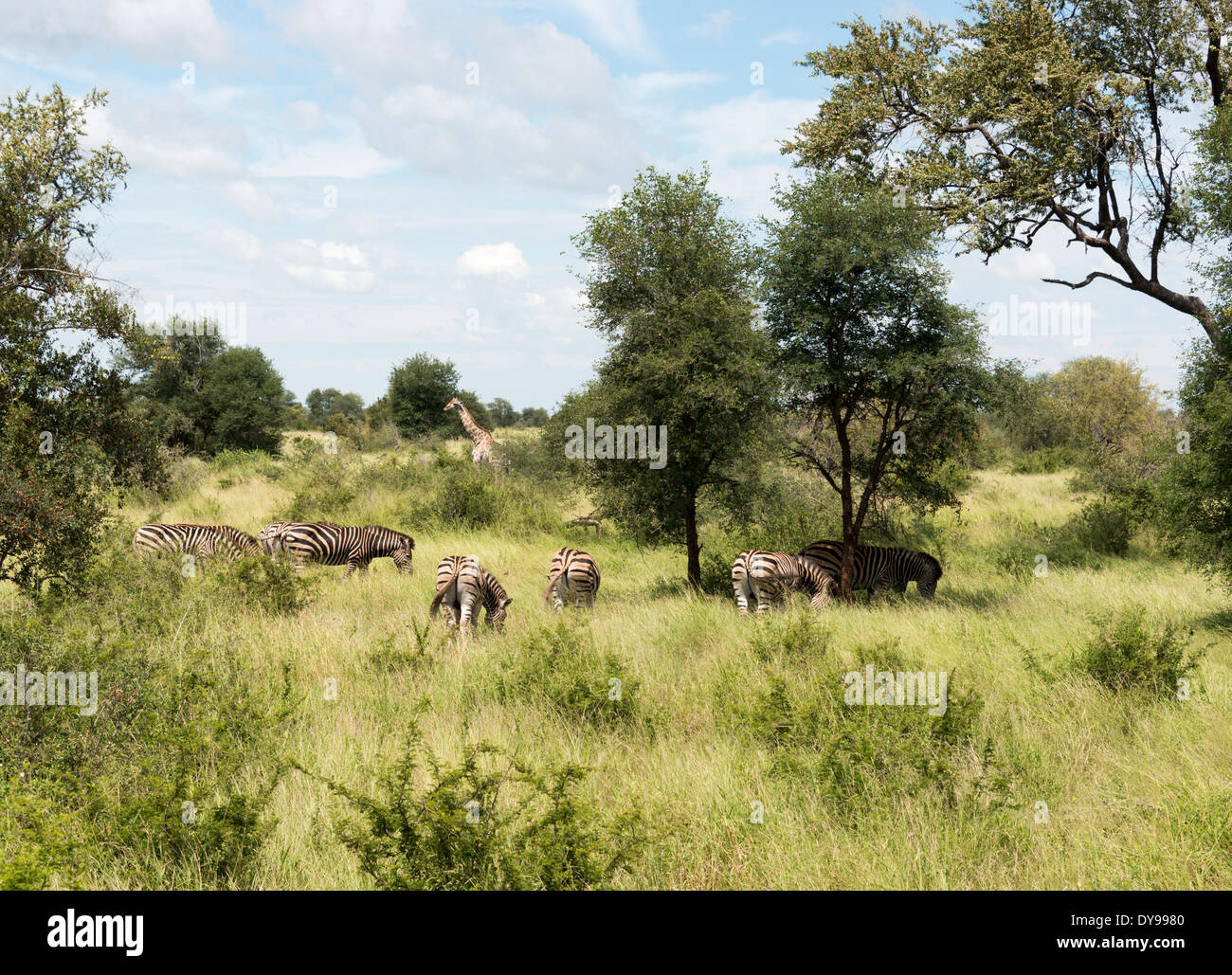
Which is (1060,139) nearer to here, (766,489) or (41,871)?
(766,489)

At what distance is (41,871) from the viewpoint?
392cm

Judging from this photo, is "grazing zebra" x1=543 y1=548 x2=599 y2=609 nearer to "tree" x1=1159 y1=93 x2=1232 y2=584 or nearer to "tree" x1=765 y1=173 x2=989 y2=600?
"tree" x1=765 y1=173 x2=989 y2=600

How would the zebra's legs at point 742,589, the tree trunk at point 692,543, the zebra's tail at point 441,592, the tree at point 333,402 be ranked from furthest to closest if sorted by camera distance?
the tree at point 333,402 < the tree trunk at point 692,543 < the zebra's legs at point 742,589 < the zebra's tail at point 441,592

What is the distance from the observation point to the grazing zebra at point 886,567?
563 inches

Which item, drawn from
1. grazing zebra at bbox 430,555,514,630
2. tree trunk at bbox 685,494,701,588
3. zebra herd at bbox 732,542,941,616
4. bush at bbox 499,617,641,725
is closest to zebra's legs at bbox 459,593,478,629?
grazing zebra at bbox 430,555,514,630

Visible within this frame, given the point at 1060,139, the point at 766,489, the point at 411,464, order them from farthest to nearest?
the point at 411,464 < the point at 1060,139 < the point at 766,489

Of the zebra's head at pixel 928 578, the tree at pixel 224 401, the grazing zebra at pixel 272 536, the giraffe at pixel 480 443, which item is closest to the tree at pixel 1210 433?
the zebra's head at pixel 928 578

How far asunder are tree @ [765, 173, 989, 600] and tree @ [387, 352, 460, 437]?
3390 centimetres

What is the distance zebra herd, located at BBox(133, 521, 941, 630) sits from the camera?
1101cm

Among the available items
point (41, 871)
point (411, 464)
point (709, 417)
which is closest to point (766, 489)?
point (709, 417)

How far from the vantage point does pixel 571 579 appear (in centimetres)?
1229

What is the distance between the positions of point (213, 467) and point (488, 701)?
27.5 metres

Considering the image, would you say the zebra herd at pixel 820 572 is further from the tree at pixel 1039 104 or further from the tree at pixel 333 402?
the tree at pixel 333 402

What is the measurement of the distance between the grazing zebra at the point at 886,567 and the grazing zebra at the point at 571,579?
403cm
